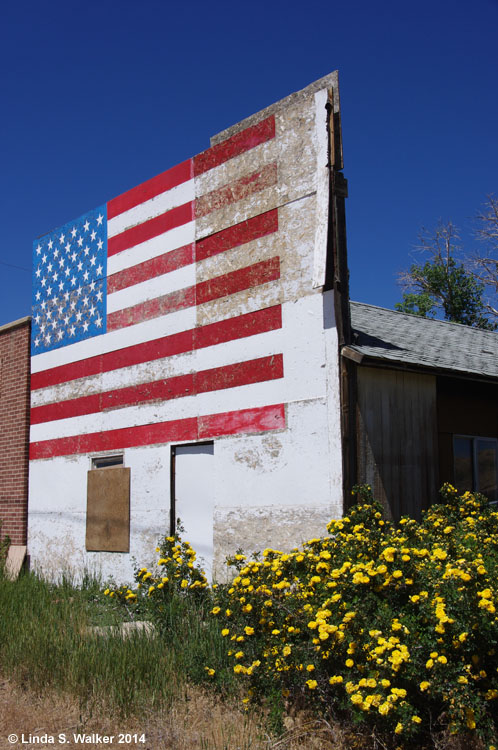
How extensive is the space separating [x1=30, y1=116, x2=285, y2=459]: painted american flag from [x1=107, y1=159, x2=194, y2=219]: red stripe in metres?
0.02

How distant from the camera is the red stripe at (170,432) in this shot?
28.6 ft

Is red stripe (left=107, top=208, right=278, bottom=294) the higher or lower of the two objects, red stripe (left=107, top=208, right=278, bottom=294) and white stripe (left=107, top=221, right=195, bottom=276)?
the lower

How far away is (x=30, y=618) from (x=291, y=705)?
3633mm

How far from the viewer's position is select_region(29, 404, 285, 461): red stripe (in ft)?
28.6

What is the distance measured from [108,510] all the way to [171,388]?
241 cm

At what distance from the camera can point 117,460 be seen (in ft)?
36.5

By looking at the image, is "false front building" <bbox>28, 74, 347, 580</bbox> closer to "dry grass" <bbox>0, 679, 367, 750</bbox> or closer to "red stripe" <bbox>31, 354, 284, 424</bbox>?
"red stripe" <bbox>31, 354, 284, 424</bbox>

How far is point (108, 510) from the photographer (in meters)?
10.9

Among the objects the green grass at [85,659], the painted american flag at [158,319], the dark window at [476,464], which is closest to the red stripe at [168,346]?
the painted american flag at [158,319]

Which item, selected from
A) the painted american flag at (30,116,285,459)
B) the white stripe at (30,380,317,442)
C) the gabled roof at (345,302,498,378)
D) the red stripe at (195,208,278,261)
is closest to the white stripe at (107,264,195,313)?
the painted american flag at (30,116,285,459)

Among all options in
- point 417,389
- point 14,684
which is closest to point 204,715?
point 14,684

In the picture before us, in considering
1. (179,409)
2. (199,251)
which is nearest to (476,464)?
(179,409)

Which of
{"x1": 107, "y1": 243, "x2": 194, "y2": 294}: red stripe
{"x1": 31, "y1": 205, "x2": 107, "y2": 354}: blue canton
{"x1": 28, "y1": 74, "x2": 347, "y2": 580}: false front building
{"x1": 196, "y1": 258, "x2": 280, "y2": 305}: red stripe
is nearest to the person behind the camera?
{"x1": 28, "y1": 74, "x2": 347, "y2": 580}: false front building

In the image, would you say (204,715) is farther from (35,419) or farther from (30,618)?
(35,419)
